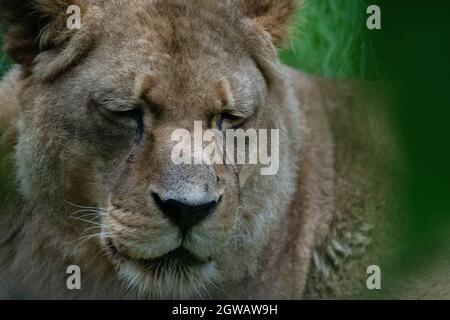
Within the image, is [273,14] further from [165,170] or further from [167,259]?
[167,259]

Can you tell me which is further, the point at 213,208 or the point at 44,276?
the point at 44,276

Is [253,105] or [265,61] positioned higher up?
[265,61]

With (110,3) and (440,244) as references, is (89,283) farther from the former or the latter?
(440,244)

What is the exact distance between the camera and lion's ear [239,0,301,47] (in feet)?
8.75

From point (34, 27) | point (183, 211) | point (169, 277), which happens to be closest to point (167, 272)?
point (169, 277)

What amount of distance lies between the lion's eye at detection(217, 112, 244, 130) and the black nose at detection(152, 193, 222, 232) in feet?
1.21

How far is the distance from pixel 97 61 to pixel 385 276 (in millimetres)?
1317

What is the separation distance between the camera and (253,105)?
2434 millimetres

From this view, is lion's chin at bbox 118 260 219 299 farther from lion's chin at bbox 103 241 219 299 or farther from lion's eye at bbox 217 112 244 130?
lion's eye at bbox 217 112 244 130

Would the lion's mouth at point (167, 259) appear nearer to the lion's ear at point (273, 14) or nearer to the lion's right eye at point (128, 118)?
the lion's right eye at point (128, 118)

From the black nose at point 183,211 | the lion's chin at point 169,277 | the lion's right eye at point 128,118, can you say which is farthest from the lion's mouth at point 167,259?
the lion's right eye at point 128,118

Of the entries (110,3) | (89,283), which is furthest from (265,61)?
(89,283)

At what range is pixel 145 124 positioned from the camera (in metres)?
2.21
